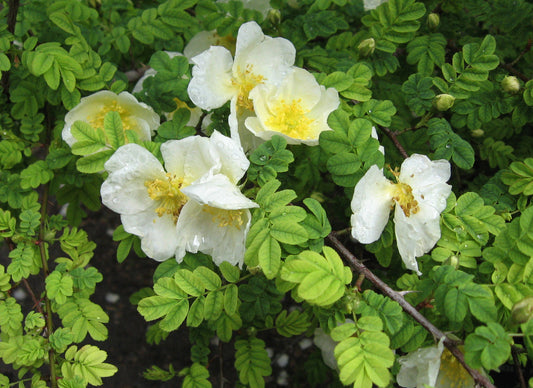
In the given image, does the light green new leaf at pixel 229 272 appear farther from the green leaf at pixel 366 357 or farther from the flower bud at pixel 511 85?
the flower bud at pixel 511 85

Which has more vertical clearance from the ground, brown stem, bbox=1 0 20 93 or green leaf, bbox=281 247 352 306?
brown stem, bbox=1 0 20 93

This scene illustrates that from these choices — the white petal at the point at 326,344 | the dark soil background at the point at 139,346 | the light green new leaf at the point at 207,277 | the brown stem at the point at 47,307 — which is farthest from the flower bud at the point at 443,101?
the dark soil background at the point at 139,346

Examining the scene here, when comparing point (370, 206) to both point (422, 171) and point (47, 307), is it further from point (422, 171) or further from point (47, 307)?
point (47, 307)

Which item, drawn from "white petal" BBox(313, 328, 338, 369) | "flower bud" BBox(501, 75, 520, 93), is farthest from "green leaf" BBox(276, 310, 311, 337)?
"flower bud" BBox(501, 75, 520, 93)

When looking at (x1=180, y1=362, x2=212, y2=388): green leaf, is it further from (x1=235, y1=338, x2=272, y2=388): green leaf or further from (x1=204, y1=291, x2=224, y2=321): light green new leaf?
(x1=204, y1=291, x2=224, y2=321): light green new leaf

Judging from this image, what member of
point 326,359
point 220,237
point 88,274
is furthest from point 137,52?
point 326,359
